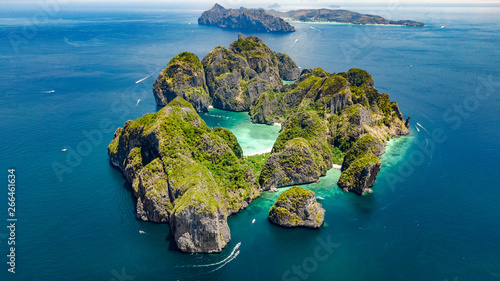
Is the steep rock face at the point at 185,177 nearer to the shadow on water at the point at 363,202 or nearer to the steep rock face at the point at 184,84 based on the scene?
the shadow on water at the point at 363,202

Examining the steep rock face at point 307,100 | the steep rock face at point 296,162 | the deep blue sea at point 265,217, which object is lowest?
the deep blue sea at point 265,217

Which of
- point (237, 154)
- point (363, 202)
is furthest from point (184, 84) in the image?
point (363, 202)

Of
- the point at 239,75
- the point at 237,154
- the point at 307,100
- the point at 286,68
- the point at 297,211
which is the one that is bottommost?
the point at 297,211

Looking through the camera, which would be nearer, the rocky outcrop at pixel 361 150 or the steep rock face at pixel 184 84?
the rocky outcrop at pixel 361 150

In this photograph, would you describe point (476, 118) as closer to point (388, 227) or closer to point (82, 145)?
point (388, 227)

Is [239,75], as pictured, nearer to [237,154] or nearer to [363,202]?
[237,154]

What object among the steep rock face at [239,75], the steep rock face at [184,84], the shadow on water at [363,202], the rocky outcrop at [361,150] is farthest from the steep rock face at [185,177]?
the steep rock face at [239,75]

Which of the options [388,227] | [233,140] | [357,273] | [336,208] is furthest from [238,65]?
[357,273]
